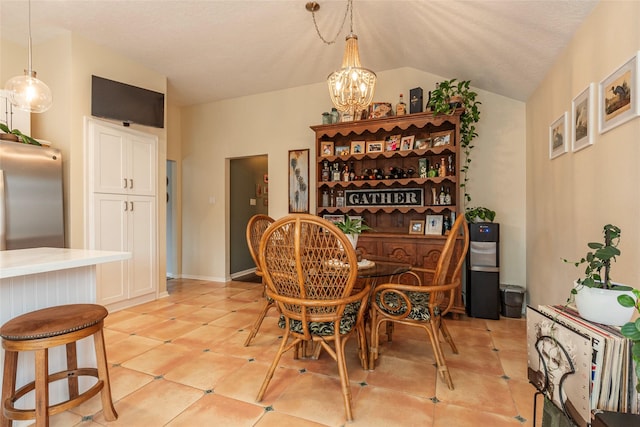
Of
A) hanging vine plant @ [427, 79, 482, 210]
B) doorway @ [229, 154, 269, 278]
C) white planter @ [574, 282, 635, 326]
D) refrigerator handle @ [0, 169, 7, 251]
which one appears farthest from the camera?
doorway @ [229, 154, 269, 278]

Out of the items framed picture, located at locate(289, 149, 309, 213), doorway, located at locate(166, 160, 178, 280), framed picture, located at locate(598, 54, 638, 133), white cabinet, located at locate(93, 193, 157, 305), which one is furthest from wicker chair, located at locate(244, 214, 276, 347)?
doorway, located at locate(166, 160, 178, 280)

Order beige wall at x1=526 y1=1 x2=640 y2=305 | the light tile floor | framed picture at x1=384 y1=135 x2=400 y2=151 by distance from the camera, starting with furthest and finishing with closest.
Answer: framed picture at x1=384 y1=135 x2=400 y2=151 → the light tile floor → beige wall at x1=526 y1=1 x2=640 y2=305

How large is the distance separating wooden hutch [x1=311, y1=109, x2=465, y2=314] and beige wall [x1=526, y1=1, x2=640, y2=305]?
0.76 meters

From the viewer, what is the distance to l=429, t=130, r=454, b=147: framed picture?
3.53 metres

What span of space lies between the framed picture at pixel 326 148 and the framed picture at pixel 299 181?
0.45m

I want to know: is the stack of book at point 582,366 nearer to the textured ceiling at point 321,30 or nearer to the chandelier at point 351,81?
the chandelier at point 351,81

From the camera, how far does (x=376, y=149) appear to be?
12.7 ft

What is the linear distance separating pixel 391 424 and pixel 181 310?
2749 millimetres

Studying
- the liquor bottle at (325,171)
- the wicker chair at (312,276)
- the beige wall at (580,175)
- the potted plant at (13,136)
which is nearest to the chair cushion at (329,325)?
the wicker chair at (312,276)

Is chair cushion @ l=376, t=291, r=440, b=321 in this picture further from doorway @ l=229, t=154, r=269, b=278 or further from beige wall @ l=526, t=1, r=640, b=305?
doorway @ l=229, t=154, r=269, b=278

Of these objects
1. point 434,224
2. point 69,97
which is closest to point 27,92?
point 69,97

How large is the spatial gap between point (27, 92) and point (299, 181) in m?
2.93

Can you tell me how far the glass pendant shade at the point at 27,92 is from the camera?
7.56ft

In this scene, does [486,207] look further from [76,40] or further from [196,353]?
[76,40]
